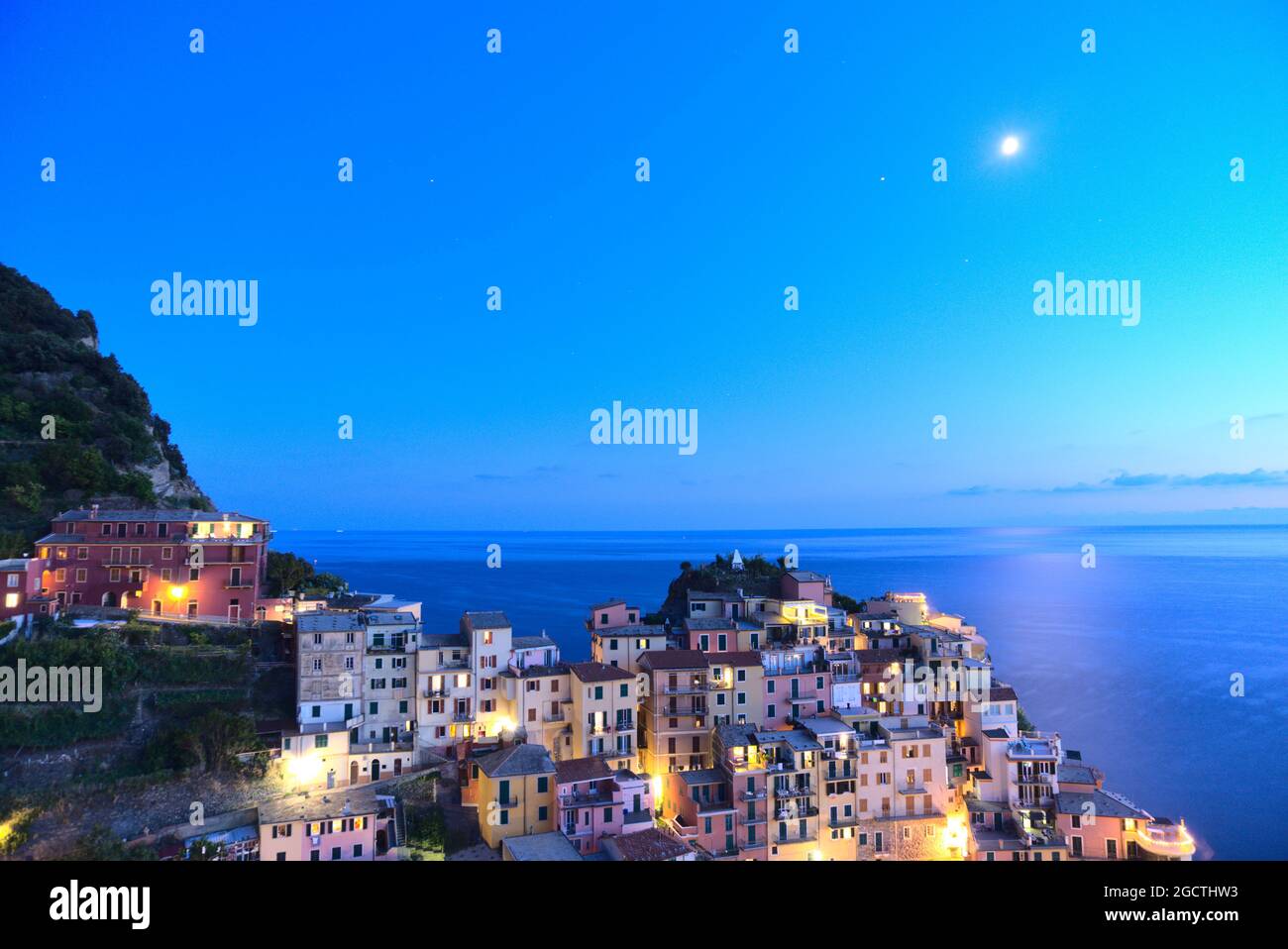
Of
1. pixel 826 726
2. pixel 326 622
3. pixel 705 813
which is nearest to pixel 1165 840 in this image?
pixel 826 726

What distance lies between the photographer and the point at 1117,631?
164 feet

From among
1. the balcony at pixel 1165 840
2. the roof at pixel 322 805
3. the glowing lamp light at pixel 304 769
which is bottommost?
the balcony at pixel 1165 840

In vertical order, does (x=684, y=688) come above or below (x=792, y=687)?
above

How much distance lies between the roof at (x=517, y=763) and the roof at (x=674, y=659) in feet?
15.3

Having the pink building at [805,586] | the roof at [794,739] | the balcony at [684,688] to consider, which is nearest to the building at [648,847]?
the roof at [794,739]

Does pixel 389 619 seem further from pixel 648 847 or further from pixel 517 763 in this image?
pixel 648 847

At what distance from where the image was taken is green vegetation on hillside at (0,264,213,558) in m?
22.3

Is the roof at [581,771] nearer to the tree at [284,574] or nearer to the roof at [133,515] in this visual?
the tree at [284,574]

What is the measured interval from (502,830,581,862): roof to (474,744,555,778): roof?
1.25 meters

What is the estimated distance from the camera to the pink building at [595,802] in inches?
587

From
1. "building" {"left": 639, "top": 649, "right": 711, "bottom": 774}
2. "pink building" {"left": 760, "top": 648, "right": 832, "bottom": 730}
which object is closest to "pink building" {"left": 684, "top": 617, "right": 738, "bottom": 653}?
"pink building" {"left": 760, "top": 648, "right": 832, "bottom": 730}

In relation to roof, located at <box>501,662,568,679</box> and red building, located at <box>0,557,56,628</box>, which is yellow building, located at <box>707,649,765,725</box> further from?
red building, located at <box>0,557,56,628</box>

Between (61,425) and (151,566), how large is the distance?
964cm
